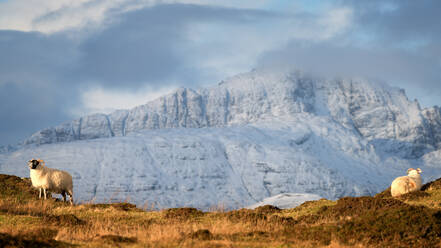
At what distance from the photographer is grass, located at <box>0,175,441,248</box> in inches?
610

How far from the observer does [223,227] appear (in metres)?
19.0

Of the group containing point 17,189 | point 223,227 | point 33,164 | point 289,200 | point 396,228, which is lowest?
point 289,200

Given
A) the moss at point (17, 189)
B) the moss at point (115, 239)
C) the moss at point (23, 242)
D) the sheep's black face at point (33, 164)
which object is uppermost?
the sheep's black face at point (33, 164)

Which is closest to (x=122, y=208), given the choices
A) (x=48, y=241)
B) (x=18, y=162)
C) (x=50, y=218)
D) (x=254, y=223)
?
(x=50, y=218)

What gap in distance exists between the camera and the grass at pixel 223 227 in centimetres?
1549

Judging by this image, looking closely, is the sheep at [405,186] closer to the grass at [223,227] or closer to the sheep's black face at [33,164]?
the grass at [223,227]

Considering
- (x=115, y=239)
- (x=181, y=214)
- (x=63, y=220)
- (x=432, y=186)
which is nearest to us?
(x=115, y=239)

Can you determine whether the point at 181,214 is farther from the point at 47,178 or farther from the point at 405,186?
the point at 405,186

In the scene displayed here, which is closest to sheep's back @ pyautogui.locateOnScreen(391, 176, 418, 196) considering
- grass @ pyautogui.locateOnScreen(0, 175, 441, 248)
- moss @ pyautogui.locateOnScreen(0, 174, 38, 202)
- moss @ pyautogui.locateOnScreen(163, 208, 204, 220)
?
grass @ pyautogui.locateOnScreen(0, 175, 441, 248)

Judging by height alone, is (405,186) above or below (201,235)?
above

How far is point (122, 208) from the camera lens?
87.6 ft

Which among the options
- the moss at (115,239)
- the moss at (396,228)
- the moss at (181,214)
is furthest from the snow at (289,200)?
the moss at (115,239)

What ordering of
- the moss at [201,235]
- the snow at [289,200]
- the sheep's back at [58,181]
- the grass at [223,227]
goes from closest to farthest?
the grass at [223,227]
the moss at [201,235]
the sheep's back at [58,181]
the snow at [289,200]

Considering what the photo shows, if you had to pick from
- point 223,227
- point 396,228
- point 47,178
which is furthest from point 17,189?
point 396,228
